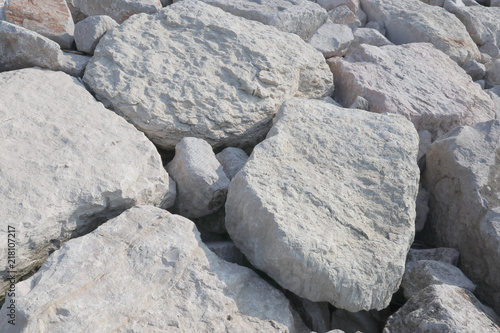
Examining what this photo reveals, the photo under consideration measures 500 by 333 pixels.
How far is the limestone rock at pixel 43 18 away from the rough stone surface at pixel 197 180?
1.21 m

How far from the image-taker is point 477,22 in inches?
200

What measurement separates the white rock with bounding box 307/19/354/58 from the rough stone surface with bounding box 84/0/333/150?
1.61 feet

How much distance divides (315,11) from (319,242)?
8.68 ft

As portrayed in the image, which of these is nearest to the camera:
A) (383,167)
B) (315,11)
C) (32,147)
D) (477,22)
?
(32,147)

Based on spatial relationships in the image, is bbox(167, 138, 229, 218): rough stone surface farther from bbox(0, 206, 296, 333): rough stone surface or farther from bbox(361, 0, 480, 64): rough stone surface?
bbox(361, 0, 480, 64): rough stone surface

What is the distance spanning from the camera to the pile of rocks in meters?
1.92

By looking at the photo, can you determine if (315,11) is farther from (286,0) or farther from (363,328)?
(363,328)

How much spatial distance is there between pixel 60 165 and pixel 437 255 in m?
1.96

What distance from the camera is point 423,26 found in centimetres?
450

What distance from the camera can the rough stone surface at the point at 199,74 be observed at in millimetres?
2709

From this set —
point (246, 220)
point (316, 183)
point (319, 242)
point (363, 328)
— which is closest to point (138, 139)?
point (246, 220)

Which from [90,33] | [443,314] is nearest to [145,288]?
[443,314]

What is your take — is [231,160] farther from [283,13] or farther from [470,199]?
[283,13]

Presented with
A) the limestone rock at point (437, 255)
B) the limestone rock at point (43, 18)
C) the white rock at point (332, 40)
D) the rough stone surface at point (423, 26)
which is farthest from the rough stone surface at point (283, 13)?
the limestone rock at point (437, 255)
